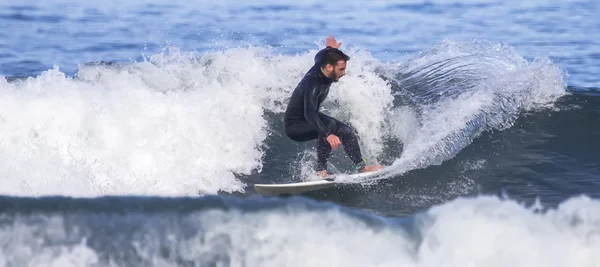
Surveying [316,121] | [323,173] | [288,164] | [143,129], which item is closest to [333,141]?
[316,121]

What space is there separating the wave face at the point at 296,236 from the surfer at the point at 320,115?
9.26 feet

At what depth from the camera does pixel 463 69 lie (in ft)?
38.0

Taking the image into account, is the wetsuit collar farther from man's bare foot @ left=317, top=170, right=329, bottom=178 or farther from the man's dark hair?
man's bare foot @ left=317, top=170, right=329, bottom=178

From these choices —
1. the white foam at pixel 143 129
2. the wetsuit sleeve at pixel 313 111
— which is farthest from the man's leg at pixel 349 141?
the white foam at pixel 143 129

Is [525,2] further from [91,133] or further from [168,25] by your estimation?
[91,133]

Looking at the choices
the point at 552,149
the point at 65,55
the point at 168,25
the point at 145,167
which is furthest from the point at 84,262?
the point at 168,25

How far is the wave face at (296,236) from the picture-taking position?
200 inches

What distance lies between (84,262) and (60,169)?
129 inches

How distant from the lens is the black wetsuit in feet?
27.0

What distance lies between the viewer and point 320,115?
8.48 m

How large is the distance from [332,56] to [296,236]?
10.6 feet

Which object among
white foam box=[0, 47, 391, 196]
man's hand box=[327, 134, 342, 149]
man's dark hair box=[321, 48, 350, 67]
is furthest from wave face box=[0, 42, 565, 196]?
man's dark hair box=[321, 48, 350, 67]

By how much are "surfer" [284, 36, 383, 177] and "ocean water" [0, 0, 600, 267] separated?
365 millimetres

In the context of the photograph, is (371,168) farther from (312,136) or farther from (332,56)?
(332,56)
